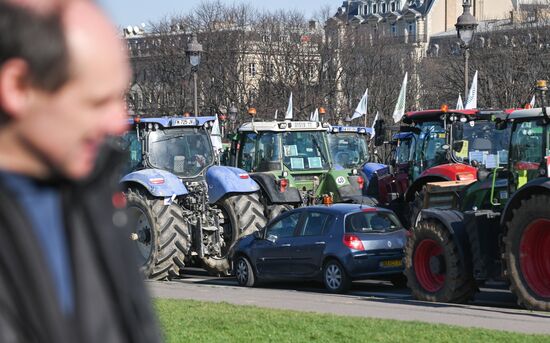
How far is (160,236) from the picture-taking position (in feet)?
66.4

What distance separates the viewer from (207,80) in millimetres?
73875

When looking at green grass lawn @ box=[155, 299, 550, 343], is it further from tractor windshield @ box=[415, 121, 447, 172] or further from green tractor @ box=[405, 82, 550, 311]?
tractor windshield @ box=[415, 121, 447, 172]

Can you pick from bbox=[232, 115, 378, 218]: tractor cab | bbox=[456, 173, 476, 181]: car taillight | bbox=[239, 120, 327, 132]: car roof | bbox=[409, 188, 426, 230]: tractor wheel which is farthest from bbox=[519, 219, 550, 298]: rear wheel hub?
bbox=[239, 120, 327, 132]: car roof

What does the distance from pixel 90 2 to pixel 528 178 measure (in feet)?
46.6

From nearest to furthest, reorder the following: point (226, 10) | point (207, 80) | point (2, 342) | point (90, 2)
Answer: point (2, 342) → point (90, 2) → point (207, 80) → point (226, 10)

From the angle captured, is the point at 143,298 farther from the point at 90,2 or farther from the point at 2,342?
the point at 90,2

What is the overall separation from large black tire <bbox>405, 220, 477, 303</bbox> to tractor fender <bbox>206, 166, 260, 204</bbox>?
16.0ft

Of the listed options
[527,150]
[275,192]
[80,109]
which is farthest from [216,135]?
[80,109]

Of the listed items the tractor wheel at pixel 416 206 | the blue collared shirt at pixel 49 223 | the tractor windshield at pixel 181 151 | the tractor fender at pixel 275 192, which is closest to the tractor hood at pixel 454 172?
the tractor wheel at pixel 416 206

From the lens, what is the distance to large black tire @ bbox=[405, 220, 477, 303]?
631 inches

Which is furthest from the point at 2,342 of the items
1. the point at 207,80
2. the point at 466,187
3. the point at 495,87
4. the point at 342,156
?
the point at 207,80

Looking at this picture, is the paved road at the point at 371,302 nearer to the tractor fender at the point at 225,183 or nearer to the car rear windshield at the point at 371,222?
the car rear windshield at the point at 371,222

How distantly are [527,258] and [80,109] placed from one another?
13451 mm

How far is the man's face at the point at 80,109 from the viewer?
81.7 inches
